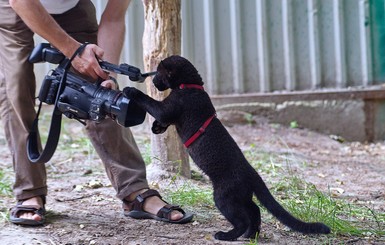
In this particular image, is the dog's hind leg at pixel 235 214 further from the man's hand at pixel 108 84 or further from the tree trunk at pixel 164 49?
the tree trunk at pixel 164 49

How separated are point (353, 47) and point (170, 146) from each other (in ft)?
10.5

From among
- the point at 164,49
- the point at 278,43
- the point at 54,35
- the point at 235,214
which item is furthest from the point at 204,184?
the point at 278,43

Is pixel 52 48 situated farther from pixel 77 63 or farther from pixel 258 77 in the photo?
pixel 258 77

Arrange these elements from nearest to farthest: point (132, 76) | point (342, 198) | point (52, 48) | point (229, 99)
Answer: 1. point (132, 76)
2. point (52, 48)
3. point (342, 198)
4. point (229, 99)

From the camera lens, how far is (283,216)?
11.0 ft

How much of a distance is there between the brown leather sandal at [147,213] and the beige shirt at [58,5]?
112 centimetres

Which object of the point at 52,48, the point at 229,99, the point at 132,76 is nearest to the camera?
the point at 132,76

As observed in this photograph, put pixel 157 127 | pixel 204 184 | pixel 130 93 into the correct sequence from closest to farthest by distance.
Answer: pixel 130 93 → pixel 157 127 → pixel 204 184

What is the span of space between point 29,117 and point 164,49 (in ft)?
4.22

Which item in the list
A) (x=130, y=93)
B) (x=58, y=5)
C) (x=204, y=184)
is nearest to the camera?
(x=130, y=93)

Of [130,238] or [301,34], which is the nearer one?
[130,238]

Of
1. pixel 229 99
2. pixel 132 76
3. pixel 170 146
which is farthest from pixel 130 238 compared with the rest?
pixel 229 99

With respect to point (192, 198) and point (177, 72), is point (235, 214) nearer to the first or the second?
point (177, 72)

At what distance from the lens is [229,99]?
7211 millimetres
